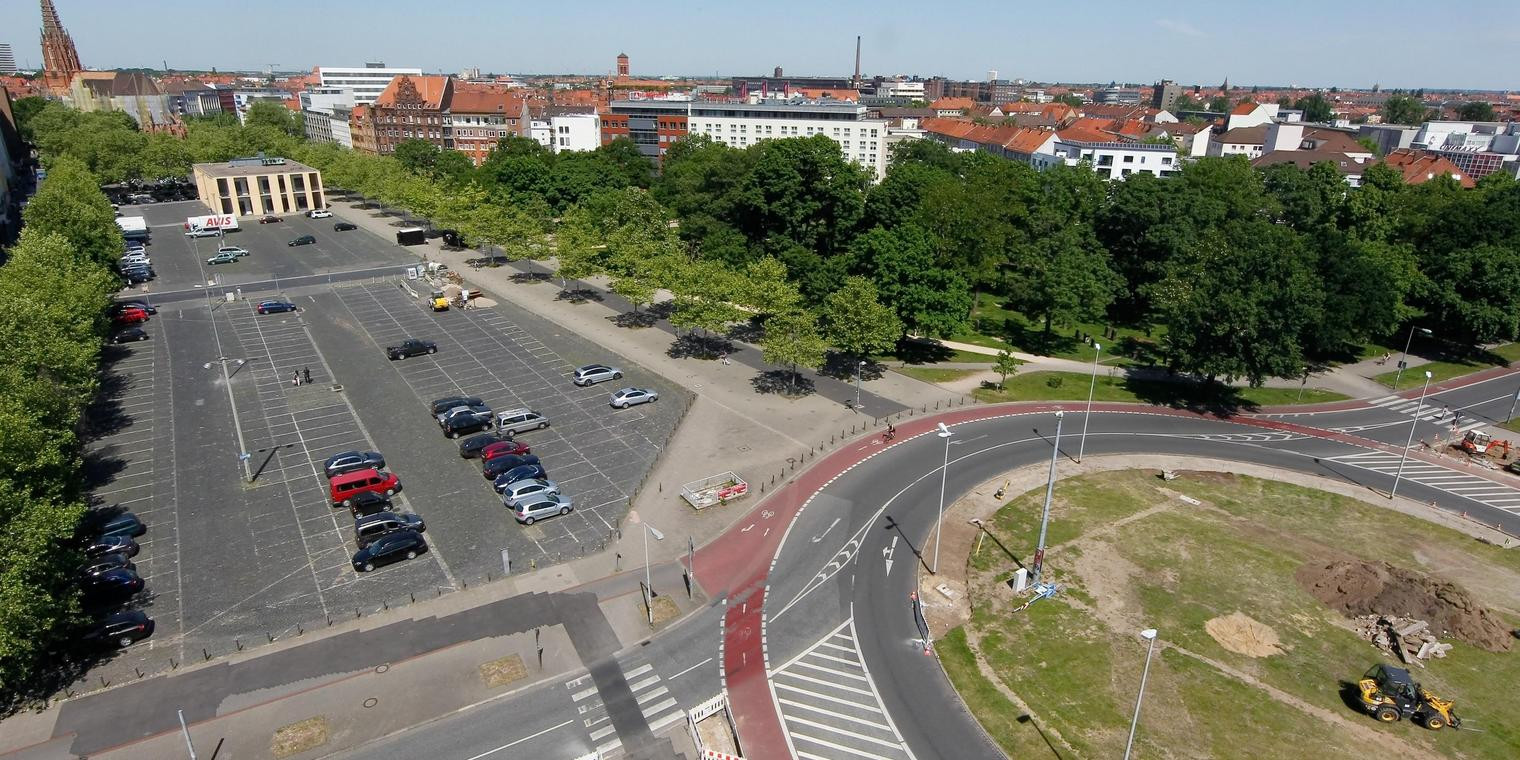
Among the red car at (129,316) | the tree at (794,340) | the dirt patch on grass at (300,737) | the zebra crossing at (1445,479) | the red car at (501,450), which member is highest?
the tree at (794,340)

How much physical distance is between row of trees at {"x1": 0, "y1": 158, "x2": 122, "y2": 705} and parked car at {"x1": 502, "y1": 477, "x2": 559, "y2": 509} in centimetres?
2014

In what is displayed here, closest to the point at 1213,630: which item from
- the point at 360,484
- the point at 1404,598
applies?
the point at 1404,598

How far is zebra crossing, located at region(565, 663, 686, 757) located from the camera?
104 feet

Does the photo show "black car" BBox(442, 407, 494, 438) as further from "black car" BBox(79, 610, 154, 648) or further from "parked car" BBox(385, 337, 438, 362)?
"black car" BBox(79, 610, 154, 648)

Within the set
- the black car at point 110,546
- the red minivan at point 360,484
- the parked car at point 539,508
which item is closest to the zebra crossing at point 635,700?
the parked car at point 539,508

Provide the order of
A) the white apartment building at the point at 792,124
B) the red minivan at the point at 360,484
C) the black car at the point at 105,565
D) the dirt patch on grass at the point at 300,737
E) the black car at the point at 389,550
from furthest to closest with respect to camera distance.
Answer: the white apartment building at the point at 792,124, the red minivan at the point at 360,484, the black car at the point at 389,550, the black car at the point at 105,565, the dirt patch on grass at the point at 300,737

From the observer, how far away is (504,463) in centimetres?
5169

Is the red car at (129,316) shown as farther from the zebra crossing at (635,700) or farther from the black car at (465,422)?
the zebra crossing at (635,700)

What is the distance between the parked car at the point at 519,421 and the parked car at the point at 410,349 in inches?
782

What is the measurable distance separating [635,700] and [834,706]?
346 inches

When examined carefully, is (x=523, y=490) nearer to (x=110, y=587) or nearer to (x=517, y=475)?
(x=517, y=475)

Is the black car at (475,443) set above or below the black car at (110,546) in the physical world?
above

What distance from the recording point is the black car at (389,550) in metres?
41.8

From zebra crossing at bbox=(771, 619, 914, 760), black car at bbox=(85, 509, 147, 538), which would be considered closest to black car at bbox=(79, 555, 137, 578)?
black car at bbox=(85, 509, 147, 538)
